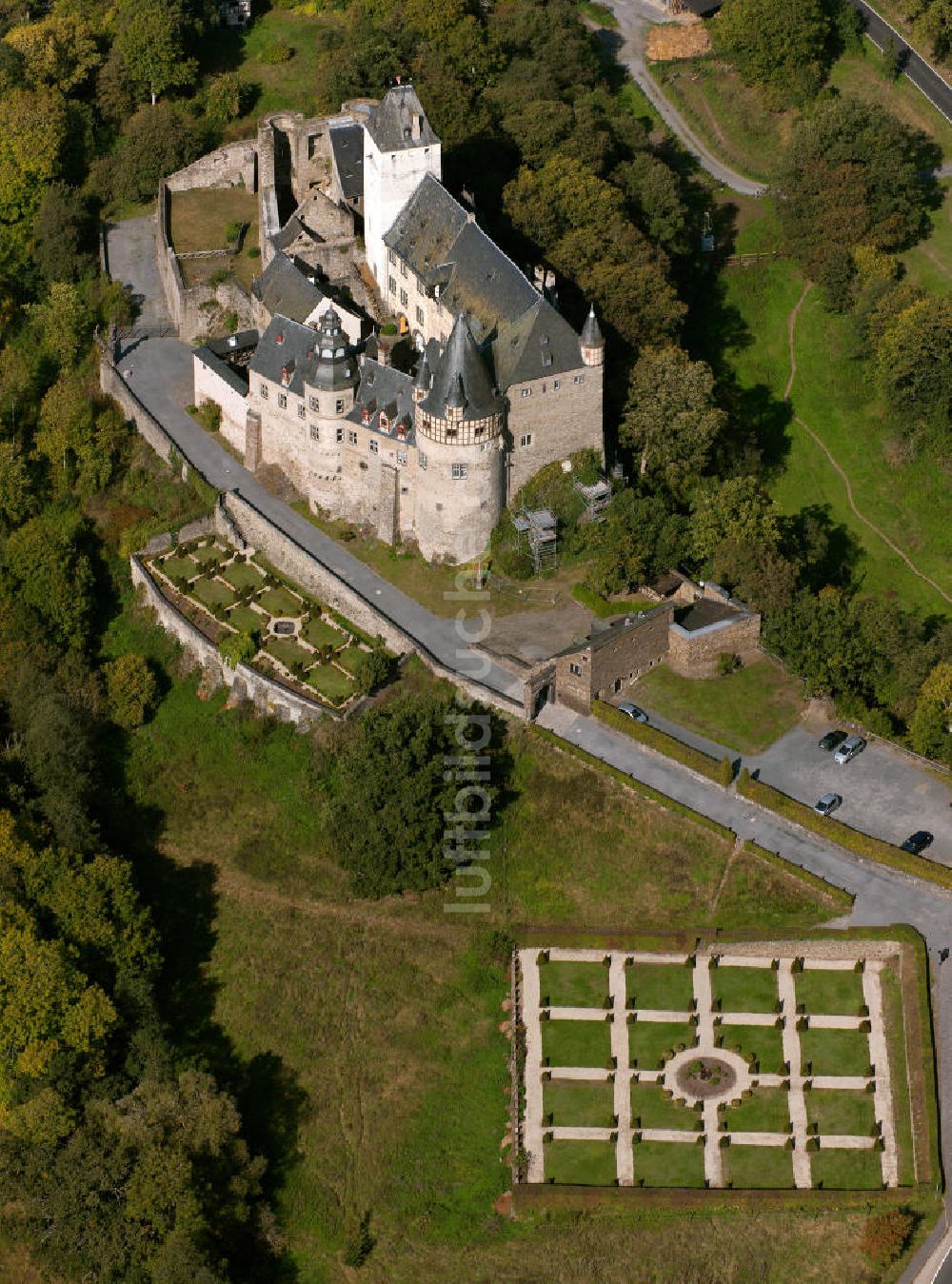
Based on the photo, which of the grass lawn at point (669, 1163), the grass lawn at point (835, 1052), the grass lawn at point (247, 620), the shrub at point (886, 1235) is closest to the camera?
the shrub at point (886, 1235)

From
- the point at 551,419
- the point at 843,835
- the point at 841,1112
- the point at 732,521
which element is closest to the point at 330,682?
the point at 551,419

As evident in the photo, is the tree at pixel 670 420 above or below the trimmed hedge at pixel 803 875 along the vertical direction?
above

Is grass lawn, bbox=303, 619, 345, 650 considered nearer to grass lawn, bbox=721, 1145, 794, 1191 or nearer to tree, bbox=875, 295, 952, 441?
grass lawn, bbox=721, 1145, 794, 1191

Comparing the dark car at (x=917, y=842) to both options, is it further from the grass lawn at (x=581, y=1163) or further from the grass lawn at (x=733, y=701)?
the grass lawn at (x=581, y=1163)

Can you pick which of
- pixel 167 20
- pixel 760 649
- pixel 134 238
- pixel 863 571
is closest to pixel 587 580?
pixel 760 649

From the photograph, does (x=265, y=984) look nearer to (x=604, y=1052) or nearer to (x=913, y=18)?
(x=604, y=1052)

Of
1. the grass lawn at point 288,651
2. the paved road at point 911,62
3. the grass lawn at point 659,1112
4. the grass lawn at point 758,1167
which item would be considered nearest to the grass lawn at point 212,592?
the grass lawn at point 288,651
